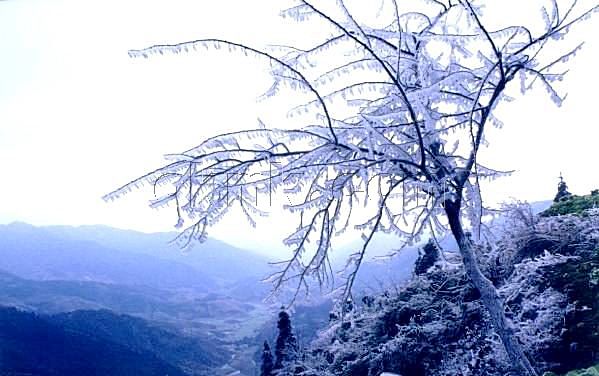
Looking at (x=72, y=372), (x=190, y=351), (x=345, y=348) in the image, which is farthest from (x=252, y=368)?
(x=345, y=348)

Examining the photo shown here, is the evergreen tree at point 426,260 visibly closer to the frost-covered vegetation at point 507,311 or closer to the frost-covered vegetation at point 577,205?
the frost-covered vegetation at point 507,311

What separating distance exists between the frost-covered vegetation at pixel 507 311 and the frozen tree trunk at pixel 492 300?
1751 millimetres

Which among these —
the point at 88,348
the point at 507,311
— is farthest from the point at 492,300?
the point at 88,348

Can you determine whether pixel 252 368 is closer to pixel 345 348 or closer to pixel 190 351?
pixel 190 351

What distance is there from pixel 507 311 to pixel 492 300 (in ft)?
13.5

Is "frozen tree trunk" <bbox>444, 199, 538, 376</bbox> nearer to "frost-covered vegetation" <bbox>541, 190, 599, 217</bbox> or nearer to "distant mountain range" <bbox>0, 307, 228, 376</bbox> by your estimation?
"frost-covered vegetation" <bbox>541, 190, 599, 217</bbox>

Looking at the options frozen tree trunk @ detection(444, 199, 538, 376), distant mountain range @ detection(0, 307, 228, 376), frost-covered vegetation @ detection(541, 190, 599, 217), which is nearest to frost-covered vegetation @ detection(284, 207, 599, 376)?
frost-covered vegetation @ detection(541, 190, 599, 217)

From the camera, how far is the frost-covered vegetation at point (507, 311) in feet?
18.9

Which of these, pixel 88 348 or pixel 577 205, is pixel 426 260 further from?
pixel 88 348

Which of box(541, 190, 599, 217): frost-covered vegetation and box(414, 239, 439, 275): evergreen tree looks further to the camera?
box(414, 239, 439, 275): evergreen tree

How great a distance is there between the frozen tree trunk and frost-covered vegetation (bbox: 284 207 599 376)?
1.75m

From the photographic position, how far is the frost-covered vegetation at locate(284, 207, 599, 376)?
5762 millimetres

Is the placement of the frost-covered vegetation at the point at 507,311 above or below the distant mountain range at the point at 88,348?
below

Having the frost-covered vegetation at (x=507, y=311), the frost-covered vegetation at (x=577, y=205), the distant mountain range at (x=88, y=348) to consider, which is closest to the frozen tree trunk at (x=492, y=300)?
the frost-covered vegetation at (x=507, y=311)
